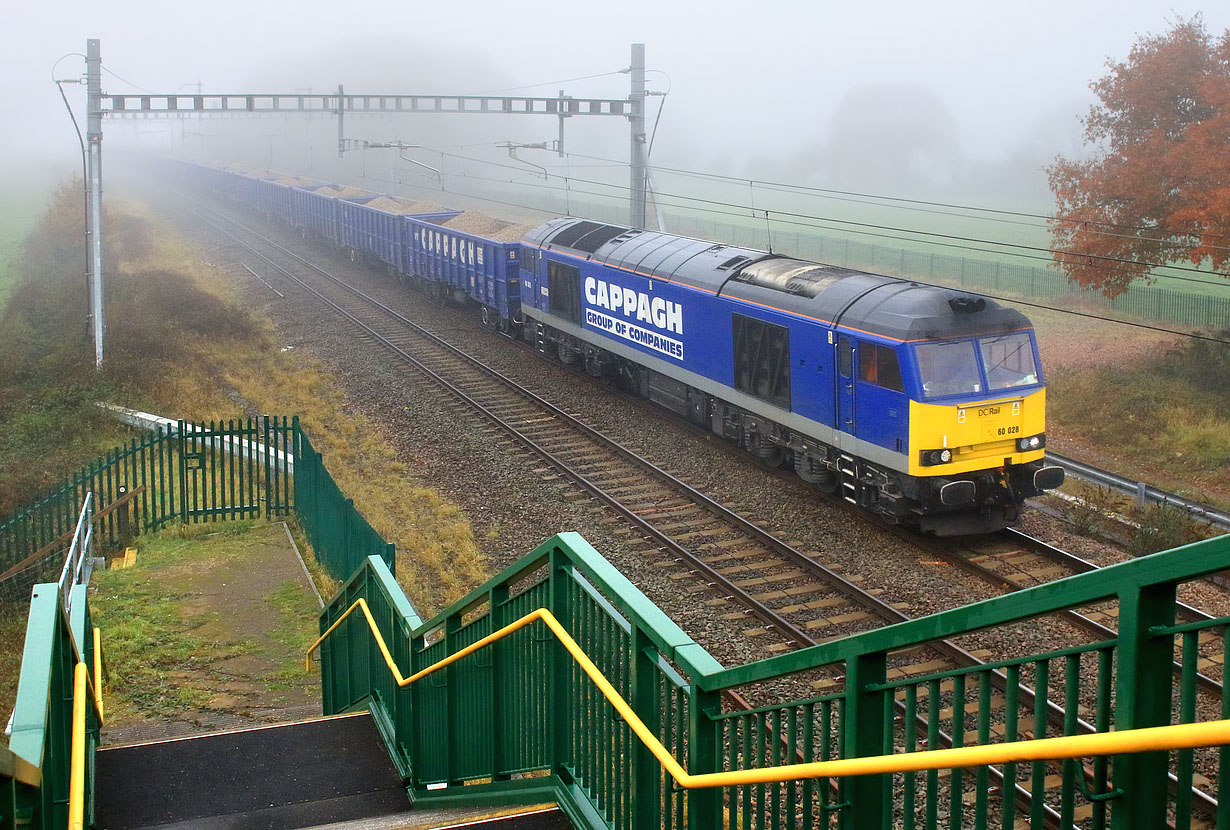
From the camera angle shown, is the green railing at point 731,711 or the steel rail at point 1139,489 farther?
the steel rail at point 1139,489

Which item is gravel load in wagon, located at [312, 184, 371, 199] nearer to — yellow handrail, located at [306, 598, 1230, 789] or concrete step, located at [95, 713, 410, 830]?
concrete step, located at [95, 713, 410, 830]

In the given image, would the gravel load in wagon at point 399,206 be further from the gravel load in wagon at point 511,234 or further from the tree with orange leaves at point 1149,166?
the tree with orange leaves at point 1149,166

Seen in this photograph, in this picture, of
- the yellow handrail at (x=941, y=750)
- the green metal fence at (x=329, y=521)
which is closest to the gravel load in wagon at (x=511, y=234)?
the green metal fence at (x=329, y=521)

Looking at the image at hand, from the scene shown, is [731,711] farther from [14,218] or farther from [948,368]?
[14,218]

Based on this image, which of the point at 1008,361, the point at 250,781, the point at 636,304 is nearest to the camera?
the point at 250,781

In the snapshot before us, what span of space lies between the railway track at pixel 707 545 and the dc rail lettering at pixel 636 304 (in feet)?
7.11

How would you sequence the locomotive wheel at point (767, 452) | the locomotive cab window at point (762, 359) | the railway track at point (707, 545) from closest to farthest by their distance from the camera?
the railway track at point (707, 545), the locomotive cab window at point (762, 359), the locomotive wheel at point (767, 452)

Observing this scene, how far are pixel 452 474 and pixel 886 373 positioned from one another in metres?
7.22

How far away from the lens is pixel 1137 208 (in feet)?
80.0

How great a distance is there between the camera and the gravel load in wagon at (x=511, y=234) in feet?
97.9

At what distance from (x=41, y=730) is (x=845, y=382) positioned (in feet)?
41.2

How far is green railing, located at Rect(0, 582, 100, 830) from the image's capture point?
2658 mm

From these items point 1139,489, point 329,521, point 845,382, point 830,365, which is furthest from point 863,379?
point 329,521

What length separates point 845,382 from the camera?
14.9 meters
